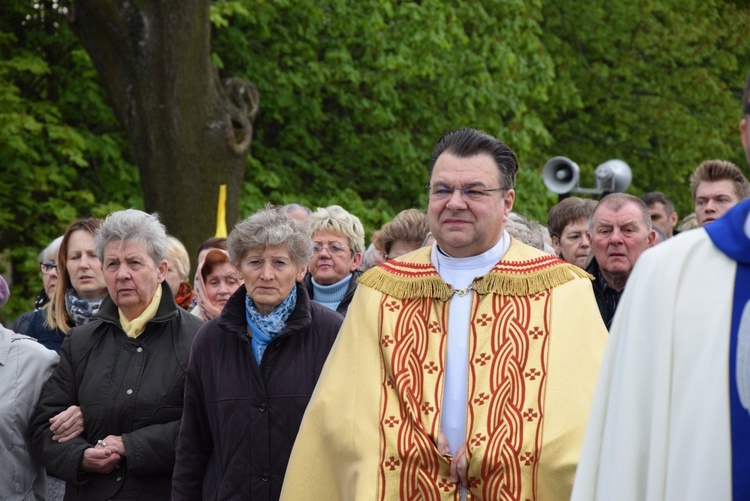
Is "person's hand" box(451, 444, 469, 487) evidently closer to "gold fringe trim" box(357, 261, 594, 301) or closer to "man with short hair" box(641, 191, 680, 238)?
"gold fringe trim" box(357, 261, 594, 301)

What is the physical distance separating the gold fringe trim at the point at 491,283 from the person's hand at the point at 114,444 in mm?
1555

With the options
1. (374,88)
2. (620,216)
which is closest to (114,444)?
(620,216)

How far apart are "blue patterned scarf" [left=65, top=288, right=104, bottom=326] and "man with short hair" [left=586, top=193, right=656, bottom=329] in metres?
2.56

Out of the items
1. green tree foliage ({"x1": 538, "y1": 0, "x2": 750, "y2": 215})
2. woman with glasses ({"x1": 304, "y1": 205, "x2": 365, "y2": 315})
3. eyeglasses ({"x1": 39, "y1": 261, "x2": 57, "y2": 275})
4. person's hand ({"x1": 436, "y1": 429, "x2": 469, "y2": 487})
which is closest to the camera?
person's hand ({"x1": 436, "y1": 429, "x2": 469, "y2": 487})

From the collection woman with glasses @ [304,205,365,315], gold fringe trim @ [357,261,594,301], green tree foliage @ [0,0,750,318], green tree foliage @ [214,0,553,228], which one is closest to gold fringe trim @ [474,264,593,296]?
gold fringe trim @ [357,261,594,301]

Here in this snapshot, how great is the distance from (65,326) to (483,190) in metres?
3.07

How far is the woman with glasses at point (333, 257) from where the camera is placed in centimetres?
739

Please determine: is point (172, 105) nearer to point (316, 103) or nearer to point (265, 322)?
point (316, 103)

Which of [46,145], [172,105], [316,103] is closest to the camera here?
[172,105]

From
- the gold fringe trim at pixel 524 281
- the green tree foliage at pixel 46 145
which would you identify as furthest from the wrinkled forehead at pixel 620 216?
the green tree foliage at pixel 46 145

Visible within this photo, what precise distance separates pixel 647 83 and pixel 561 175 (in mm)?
7332

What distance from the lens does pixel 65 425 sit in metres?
5.51

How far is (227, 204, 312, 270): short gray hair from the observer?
5.56m

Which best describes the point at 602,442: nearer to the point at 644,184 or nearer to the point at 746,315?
the point at 746,315
